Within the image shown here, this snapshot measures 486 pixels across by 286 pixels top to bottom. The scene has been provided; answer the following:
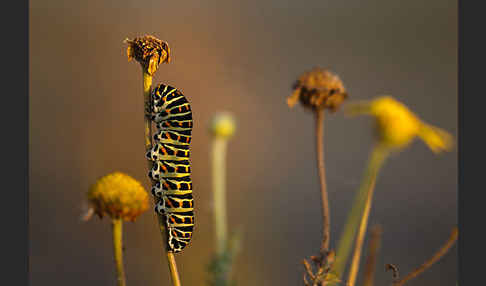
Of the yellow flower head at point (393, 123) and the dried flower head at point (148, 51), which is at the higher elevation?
the dried flower head at point (148, 51)

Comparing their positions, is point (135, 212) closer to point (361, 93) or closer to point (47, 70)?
point (47, 70)

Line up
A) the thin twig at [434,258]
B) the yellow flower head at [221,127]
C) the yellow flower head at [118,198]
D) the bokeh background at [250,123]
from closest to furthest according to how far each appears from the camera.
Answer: the thin twig at [434,258], the yellow flower head at [118,198], the yellow flower head at [221,127], the bokeh background at [250,123]

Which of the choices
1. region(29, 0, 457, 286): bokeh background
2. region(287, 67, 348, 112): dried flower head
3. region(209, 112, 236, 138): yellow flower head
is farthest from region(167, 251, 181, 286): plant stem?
region(29, 0, 457, 286): bokeh background

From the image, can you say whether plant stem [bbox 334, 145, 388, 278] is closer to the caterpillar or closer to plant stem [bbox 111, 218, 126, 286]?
plant stem [bbox 111, 218, 126, 286]

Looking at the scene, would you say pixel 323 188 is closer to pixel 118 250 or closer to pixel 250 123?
pixel 118 250

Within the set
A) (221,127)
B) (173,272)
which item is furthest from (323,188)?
(221,127)

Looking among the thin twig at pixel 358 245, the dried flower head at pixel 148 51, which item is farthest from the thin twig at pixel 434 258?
the dried flower head at pixel 148 51

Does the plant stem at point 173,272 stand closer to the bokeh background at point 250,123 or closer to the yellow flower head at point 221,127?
the yellow flower head at point 221,127
